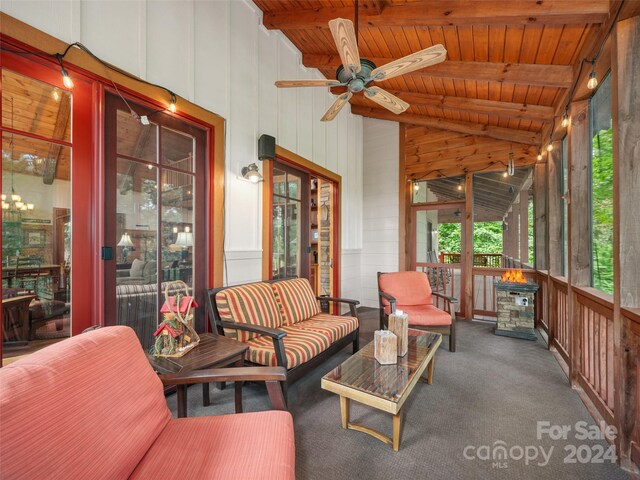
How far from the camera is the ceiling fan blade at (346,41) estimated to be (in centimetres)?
166

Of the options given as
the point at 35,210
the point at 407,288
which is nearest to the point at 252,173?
the point at 35,210

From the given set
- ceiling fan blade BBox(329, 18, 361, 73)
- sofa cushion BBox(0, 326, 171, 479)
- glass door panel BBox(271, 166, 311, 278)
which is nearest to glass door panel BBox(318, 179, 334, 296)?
glass door panel BBox(271, 166, 311, 278)

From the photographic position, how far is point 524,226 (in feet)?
15.3

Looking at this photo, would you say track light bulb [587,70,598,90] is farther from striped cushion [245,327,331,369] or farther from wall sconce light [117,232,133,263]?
wall sconce light [117,232,133,263]

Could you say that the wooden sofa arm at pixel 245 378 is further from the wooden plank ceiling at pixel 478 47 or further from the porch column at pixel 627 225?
the wooden plank ceiling at pixel 478 47

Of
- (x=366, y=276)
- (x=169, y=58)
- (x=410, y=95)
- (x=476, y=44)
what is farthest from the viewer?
(x=366, y=276)

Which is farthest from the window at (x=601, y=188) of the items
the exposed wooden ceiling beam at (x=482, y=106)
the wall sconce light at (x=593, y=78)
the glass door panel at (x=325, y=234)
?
the glass door panel at (x=325, y=234)

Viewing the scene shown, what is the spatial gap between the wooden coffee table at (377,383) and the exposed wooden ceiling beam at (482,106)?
314 centimetres

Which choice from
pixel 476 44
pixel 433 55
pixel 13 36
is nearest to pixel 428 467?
pixel 433 55

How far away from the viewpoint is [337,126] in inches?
188

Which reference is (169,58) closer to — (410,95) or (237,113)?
(237,113)

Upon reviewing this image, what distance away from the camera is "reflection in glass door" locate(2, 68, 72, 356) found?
1576 mm

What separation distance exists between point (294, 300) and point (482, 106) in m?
3.44

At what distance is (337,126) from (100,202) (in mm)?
3766
